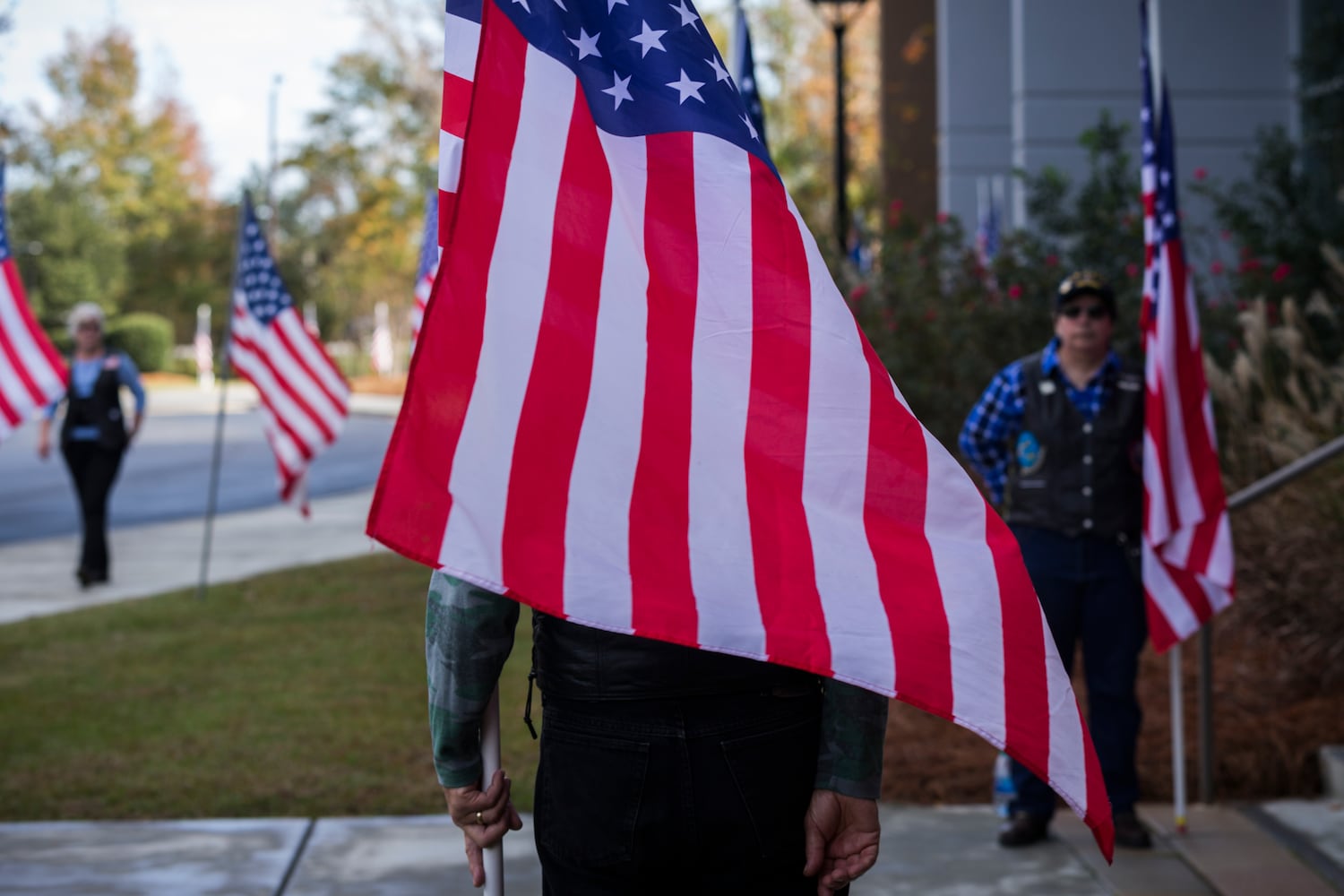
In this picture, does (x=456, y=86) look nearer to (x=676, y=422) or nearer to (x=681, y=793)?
(x=676, y=422)

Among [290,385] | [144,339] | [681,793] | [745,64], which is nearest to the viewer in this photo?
[681,793]

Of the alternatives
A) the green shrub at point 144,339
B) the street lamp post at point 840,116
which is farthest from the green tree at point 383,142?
the street lamp post at point 840,116

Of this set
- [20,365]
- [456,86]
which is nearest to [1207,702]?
[456,86]

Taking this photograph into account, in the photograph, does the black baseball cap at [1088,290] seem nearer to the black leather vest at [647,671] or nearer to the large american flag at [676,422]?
the large american flag at [676,422]

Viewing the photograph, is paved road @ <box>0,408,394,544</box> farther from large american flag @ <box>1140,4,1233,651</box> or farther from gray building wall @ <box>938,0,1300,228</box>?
large american flag @ <box>1140,4,1233,651</box>

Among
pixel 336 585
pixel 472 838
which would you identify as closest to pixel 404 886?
pixel 472 838

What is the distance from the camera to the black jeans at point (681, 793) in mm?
2486

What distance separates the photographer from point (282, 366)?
1192cm

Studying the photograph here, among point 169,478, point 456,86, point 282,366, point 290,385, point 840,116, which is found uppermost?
point 840,116

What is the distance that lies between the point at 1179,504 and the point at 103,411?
871 cm

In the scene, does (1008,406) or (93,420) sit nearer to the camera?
(1008,406)

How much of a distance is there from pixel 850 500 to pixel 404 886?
3.29 meters

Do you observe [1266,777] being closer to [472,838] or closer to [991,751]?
[991,751]

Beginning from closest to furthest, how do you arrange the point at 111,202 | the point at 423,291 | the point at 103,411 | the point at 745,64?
the point at 745,64, the point at 423,291, the point at 103,411, the point at 111,202
